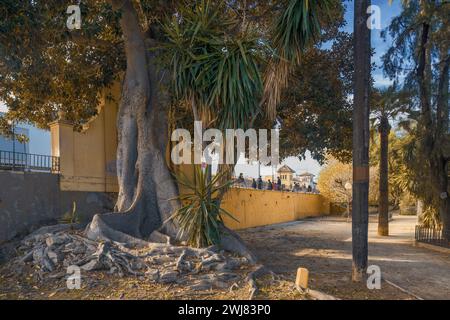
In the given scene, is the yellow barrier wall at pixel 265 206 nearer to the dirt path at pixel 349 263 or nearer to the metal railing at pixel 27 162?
the dirt path at pixel 349 263

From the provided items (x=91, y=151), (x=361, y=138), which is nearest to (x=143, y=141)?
(x=91, y=151)

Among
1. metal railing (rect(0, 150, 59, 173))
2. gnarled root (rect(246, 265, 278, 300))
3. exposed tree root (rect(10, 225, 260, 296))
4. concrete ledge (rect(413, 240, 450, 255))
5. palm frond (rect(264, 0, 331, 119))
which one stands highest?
palm frond (rect(264, 0, 331, 119))

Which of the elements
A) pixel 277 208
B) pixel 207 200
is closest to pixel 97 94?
pixel 207 200

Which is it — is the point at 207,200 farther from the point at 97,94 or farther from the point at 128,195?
the point at 97,94

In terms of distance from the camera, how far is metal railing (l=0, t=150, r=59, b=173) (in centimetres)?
945

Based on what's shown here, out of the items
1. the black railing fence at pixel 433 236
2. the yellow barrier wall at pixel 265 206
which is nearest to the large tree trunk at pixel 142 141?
the yellow barrier wall at pixel 265 206

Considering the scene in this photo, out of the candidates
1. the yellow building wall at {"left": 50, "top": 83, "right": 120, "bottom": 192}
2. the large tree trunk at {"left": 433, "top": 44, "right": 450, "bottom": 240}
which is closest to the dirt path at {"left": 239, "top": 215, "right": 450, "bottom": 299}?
the large tree trunk at {"left": 433, "top": 44, "right": 450, "bottom": 240}

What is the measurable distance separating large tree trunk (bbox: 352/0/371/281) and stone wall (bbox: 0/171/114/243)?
7030 mm

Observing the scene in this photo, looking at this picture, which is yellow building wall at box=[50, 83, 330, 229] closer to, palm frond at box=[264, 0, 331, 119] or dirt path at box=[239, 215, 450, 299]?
dirt path at box=[239, 215, 450, 299]

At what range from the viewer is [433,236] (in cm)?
1386

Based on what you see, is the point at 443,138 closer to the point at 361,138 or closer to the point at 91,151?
the point at 361,138

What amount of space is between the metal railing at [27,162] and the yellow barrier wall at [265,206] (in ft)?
19.6

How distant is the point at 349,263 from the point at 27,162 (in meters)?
8.33

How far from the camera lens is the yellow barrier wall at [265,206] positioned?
1847 cm
